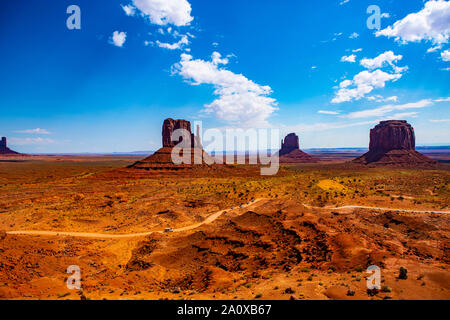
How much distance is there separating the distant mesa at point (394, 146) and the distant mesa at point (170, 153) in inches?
3955

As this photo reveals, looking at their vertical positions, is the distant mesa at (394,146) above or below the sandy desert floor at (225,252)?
above

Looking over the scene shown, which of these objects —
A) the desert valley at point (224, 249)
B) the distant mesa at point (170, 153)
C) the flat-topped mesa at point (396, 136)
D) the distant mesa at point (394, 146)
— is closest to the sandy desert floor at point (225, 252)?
the desert valley at point (224, 249)

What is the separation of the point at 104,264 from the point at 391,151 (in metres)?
157

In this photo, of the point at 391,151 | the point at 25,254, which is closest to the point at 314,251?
the point at 25,254

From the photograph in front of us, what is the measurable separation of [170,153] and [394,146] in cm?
13476

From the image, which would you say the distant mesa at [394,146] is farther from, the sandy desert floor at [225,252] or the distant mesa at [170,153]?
the sandy desert floor at [225,252]

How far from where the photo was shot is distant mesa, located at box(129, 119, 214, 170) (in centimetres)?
8706

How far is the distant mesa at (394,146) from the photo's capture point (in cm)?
11825
